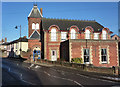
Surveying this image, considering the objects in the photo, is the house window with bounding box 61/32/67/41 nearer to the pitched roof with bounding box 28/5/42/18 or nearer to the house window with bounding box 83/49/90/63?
the house window with bounding box 83/49/90/63

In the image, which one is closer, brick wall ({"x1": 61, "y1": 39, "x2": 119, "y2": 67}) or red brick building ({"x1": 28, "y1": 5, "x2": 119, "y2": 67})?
brick wall ({"x1": 61, "y1": 39, "x2": 119, "y2": 67})

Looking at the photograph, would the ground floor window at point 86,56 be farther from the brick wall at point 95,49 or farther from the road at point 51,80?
the road at point 51,80

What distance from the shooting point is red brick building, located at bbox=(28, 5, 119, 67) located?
2555cm

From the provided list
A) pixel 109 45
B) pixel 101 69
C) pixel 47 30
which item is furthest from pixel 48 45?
pixel 101 69

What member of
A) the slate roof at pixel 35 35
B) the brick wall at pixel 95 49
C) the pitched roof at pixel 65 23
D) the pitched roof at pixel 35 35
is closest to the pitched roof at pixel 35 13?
the pitched roof at pixel 65 23

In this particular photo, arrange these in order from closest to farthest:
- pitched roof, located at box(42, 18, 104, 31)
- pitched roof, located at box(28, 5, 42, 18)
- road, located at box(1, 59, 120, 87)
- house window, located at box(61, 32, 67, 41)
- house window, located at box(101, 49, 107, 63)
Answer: road, located at box(1, 59, 120, 87) → house window, located at box(101, 49, 107, 63) → house window, located at box(61, 32, 67, 41) → pitched roof, located at box(42, 18, 104, 31) → pitched roof, located at box(28, 5, 42, 18)

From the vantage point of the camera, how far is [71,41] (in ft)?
82.0

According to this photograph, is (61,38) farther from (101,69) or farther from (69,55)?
(101,69)

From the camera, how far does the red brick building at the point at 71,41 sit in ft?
83.8

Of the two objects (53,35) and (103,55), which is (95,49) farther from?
(53,35)

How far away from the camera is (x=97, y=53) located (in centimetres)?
2581

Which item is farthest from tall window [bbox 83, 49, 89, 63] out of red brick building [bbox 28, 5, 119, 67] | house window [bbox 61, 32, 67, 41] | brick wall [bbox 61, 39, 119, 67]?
house window [bbox 61, 32, 67, 41]

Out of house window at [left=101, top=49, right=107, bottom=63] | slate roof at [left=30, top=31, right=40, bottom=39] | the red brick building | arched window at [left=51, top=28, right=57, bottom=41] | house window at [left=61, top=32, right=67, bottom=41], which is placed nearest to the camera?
the red brick building

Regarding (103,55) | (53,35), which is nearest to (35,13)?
(53,35)
